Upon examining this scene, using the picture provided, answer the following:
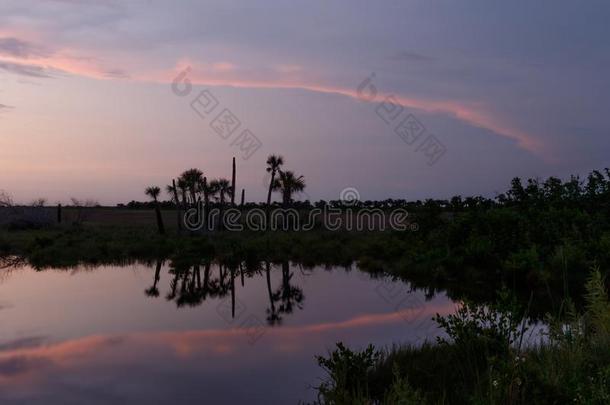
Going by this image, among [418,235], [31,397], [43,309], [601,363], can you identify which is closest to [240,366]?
[31,397]

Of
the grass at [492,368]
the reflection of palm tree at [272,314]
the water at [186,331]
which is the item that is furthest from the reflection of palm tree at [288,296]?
the grass at [492,368]

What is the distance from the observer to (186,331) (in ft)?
48.9

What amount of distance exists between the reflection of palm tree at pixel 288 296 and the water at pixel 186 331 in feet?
0.25

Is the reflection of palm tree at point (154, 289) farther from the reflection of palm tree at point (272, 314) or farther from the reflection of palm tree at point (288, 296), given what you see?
the reflection of palm tree at point (288, 296)

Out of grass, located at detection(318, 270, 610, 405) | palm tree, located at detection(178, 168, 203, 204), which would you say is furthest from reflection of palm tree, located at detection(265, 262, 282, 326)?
palm tree, located at detection(178, 168, 203, 204)

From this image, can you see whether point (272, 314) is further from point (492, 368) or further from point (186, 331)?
point (492, 368)

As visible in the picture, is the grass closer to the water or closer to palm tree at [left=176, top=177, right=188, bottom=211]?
the water

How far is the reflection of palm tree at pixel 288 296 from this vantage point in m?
18.9

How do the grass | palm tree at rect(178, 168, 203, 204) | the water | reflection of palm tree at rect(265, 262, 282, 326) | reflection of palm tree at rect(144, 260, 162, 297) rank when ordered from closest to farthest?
the grass → the water → reflection of palm tree at rect(265, 262, 282, 326) → reflection of palm tree at rect(144, 260, 162, 297) → palm tree at rect(178, 168, 203, 204)

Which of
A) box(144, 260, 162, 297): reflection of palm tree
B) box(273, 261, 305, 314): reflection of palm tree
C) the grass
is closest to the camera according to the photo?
the grass

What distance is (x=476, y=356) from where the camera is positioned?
822 centimetres

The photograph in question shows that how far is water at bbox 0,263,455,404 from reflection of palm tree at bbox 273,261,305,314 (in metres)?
0.07

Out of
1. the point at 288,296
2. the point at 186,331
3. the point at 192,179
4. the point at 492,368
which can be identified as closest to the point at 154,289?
the point at 288,296

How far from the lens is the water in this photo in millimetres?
10156
